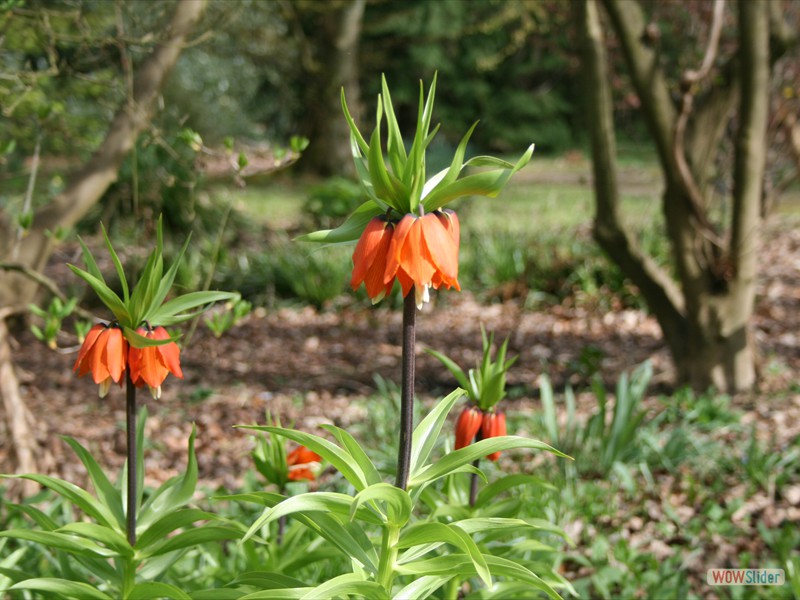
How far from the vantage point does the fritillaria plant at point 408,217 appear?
50.1 inches

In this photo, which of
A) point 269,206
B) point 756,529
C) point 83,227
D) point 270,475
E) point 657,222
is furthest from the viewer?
point 269,206

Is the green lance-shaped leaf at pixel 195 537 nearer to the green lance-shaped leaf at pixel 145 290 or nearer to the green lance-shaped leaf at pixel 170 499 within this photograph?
the green lance-shaped leaf at pixel 170 499

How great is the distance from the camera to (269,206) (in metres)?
11.1

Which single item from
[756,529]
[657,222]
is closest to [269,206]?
[657,222]

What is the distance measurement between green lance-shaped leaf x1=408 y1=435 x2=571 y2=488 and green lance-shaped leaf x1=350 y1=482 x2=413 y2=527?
0.06 m

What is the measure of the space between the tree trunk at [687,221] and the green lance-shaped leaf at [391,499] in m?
3.06

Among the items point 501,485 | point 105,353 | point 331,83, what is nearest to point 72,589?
point 105,353

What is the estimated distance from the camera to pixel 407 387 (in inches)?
54.0

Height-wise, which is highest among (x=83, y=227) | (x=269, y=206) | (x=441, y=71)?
(x=441, y=71)

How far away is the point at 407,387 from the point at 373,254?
0.75 feet

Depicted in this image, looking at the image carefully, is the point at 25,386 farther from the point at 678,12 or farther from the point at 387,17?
the point at 387,17

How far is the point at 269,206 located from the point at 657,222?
18.2 ft

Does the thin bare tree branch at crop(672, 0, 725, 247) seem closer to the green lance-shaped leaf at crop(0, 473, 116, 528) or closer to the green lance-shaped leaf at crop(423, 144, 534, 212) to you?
the green lance-shaped leaf at crop(423, 144, 534, 212)
